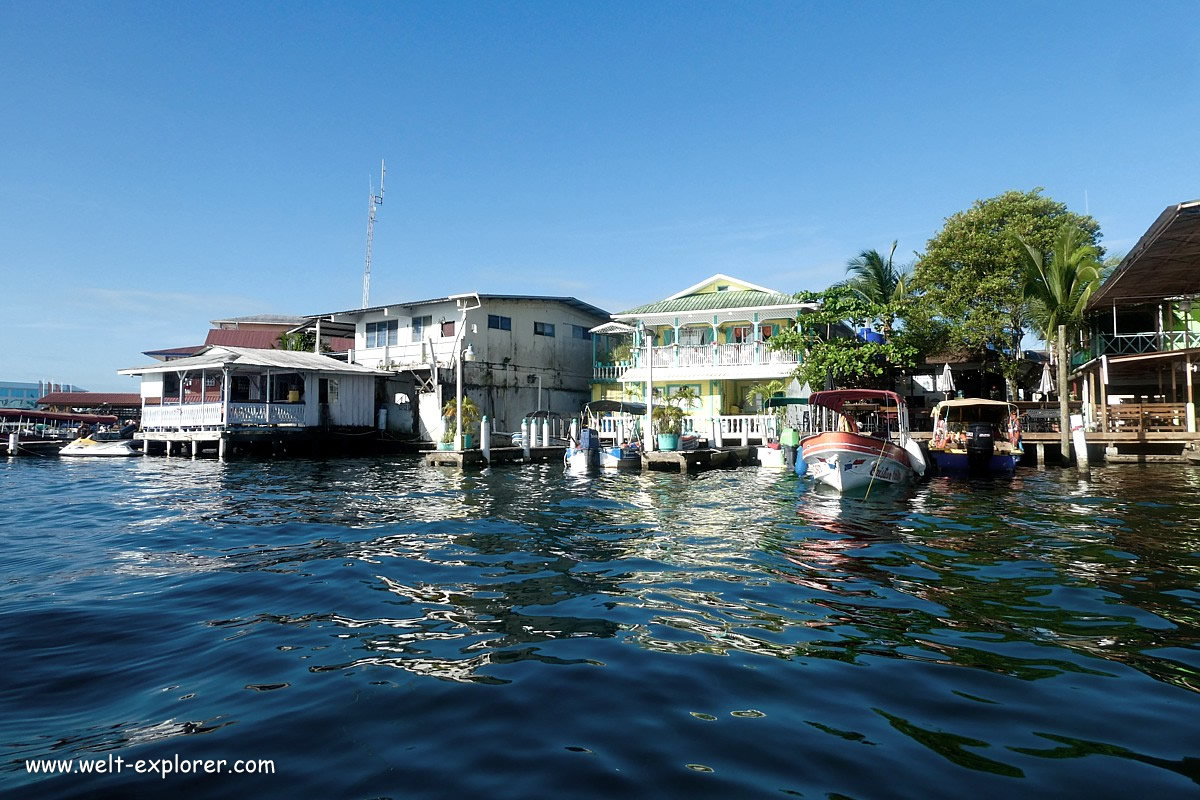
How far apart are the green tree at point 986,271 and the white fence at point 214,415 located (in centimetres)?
2800

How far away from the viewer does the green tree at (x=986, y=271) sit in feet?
96.4

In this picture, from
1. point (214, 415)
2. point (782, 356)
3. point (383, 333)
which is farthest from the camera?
point (383, 333)

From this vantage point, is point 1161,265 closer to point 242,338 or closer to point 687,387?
point 687,387

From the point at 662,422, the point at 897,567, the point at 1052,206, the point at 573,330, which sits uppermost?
the point at 1052,206

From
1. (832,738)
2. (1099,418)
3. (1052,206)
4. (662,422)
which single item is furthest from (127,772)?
(1052,206)

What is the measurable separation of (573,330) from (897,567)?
1208 inches

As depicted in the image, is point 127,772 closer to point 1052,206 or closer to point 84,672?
point 84,672

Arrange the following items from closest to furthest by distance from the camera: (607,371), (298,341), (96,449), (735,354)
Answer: (735,354) < (96,449) < (607,371) < (298,341)

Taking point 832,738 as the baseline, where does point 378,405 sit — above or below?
above

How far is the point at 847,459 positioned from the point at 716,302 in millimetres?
15641

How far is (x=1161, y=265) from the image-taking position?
20.2 m

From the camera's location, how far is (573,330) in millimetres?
37844

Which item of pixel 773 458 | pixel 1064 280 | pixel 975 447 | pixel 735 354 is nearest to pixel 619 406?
pixel 735 354

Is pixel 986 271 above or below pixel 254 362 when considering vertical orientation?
above
